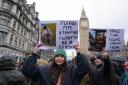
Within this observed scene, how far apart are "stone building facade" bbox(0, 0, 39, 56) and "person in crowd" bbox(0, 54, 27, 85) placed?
44.8 meters

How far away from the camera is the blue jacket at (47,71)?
524 centimetres

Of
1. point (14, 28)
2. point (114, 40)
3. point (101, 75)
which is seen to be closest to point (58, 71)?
point (101, 75)

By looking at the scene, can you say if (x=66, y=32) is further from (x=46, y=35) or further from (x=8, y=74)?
(x=8, y=74)

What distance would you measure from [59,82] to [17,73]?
120 centimetres

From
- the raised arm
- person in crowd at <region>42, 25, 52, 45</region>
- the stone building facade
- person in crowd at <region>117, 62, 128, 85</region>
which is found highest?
the stone building facade

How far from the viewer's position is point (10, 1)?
5194cm

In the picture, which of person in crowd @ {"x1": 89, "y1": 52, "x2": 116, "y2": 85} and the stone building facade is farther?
the stone building facade

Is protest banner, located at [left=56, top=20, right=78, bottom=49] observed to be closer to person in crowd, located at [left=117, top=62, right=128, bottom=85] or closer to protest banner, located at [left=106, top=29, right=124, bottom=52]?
protest banner, located at [left=106, top=29, right=124, bottom=52]

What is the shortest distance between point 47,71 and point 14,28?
49844mm

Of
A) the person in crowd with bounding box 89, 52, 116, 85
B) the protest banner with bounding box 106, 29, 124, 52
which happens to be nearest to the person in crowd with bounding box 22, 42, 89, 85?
the person in crowd with bounding box 89, 52, 116, 85

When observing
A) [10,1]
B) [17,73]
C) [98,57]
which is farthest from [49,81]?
[10,1]

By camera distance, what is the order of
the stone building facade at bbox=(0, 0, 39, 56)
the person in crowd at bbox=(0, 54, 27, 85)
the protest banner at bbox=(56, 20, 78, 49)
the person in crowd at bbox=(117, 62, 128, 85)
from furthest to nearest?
the stone building facade at bbox=(0, 0, 39, 56) < the person in crowd at bbox=(117, 62, 128, 85) < the protest banner at bbox=(56, 20, 78, 49) < the person in crowd at bbox=(0, 54, 27, 85)

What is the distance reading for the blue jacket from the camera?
5.24 m

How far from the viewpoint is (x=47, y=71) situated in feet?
17.4
